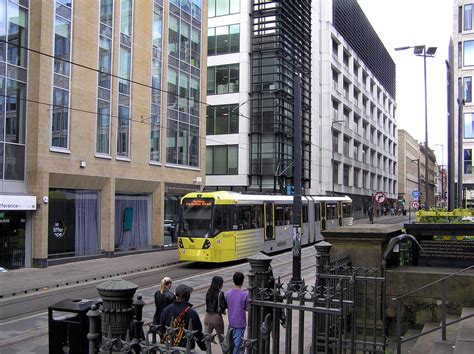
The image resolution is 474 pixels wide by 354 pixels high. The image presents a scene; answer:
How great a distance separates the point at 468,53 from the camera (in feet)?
168

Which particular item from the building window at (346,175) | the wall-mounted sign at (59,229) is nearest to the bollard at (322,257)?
the wall-mounted sign at (59,229)

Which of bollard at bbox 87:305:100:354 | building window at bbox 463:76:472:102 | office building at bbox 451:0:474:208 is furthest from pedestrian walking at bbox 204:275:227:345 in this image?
building window at bbox 463:76:472:102

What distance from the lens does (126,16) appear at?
2562 cm

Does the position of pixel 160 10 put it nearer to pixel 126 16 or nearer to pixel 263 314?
pixel 126 16

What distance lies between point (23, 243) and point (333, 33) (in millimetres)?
45574

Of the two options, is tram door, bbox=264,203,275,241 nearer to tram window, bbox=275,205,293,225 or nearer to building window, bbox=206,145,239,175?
tram window, bbox=275,205,293,225

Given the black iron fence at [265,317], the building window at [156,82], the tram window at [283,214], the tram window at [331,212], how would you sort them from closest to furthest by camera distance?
the black iron fence at [265,317], the tram window at [283,214], the building window at [156,82], the tram window at [331,212]

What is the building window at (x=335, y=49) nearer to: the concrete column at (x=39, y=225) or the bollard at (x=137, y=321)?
the concrete column at (x=39, y=225)

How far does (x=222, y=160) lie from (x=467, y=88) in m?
26.7

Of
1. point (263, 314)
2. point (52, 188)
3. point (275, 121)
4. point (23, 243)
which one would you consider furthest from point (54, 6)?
point (275, 121)

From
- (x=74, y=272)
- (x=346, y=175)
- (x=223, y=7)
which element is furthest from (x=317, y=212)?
(x=346, y=175)

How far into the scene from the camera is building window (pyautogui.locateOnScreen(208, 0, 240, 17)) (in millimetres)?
Result: 45312

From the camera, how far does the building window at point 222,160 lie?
45531mm

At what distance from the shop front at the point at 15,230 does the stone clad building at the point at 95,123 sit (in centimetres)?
4
